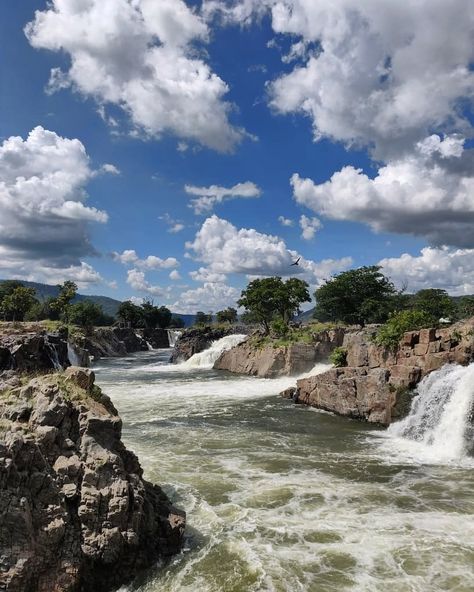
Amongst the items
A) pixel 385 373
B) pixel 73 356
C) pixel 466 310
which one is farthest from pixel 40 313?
pixel 385 373

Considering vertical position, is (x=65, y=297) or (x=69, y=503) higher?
(x=65, y=297)

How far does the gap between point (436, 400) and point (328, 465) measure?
828 centimetres

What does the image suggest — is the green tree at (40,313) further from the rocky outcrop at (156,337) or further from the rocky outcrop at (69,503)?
the rocky outcrop at (69,503)

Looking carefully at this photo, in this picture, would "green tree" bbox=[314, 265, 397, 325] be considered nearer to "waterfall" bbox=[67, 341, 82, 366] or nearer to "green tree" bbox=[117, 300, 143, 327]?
"waterfall" bbox=[67, 341, 82, 366]

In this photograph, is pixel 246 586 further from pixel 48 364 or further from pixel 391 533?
pixel 48 364

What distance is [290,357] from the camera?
155 feet

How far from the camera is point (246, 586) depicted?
10.0 m

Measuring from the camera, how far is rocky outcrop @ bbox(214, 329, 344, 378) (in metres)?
46.9

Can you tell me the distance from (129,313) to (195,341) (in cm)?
6823

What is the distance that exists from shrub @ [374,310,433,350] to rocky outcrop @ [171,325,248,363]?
42544 millimetres

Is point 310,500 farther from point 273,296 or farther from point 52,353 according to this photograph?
point 273,296

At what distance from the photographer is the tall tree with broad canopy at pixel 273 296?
6750 centimetres

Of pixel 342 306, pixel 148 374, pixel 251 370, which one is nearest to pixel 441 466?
pixel 251 370

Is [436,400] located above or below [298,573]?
above
